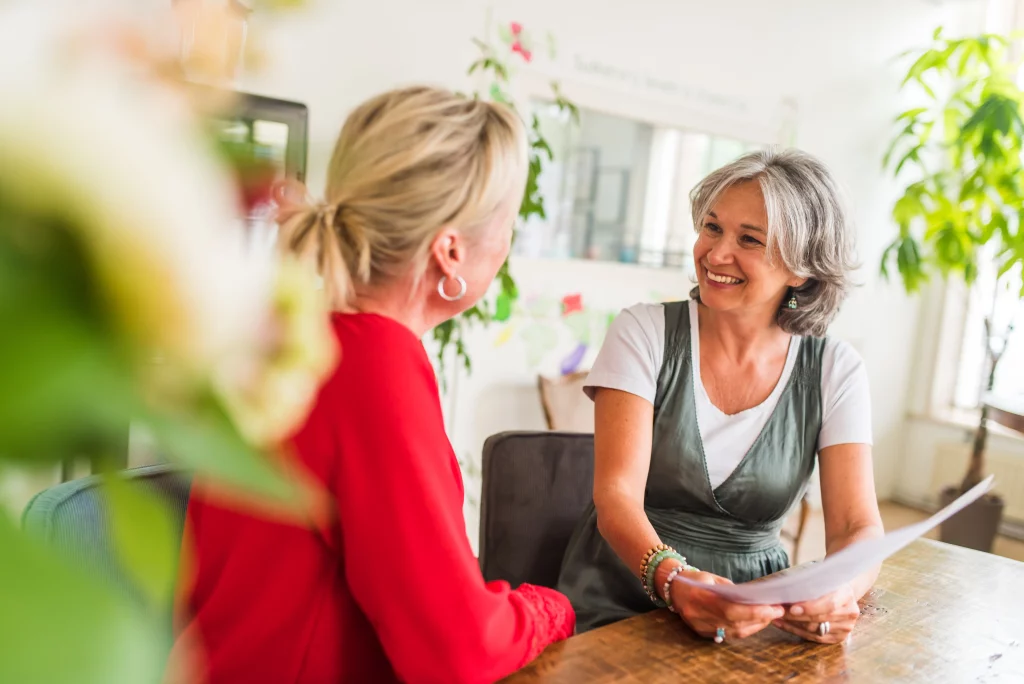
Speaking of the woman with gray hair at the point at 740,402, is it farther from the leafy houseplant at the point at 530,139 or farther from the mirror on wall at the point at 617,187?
the mirror on wall at the point at 617,187

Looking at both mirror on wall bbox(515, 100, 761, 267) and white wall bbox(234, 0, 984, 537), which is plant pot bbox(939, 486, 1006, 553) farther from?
mirror on wall bbox(515, 100, 761, 267)

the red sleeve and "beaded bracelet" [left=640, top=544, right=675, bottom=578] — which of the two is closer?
the red sleeve

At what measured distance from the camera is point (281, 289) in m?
0.22

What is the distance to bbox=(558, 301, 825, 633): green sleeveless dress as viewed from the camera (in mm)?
1590

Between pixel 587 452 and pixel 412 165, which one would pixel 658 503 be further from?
pixel 412 165

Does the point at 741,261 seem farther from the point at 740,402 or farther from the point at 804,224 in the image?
the point at 740,402

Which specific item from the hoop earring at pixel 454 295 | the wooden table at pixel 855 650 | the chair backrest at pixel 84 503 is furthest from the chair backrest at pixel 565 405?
the hoop earring at pixel 454 295

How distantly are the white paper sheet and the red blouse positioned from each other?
33 centimetres

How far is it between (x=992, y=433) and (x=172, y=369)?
519 centimetres

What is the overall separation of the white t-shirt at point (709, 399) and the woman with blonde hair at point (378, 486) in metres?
0.72

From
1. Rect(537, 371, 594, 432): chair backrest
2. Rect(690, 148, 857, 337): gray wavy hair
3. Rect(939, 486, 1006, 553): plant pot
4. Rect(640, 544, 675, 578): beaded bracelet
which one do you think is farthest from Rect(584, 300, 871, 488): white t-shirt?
Rect(939, 486, 1006, 553): plant pot

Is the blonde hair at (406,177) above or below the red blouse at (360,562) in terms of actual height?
above

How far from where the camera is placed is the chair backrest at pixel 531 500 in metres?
1.66

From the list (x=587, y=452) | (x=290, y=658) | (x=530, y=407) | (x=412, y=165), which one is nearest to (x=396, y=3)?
(x=530, y=407)
